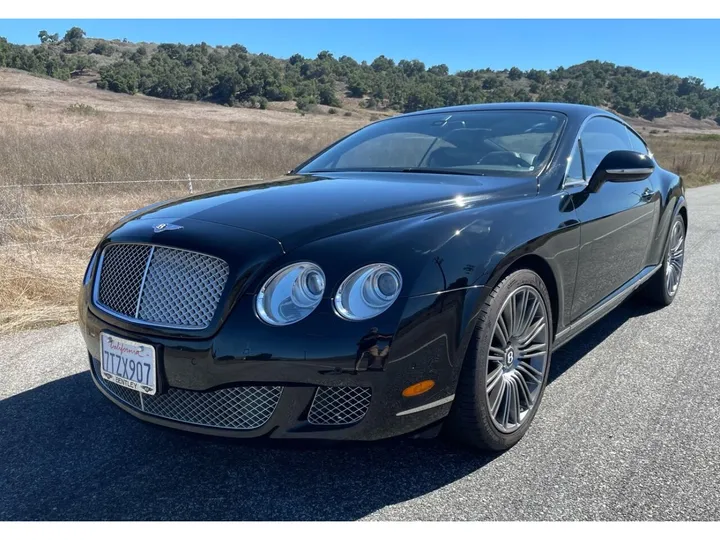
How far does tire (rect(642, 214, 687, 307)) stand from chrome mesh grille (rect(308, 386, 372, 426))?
3376 millimetres

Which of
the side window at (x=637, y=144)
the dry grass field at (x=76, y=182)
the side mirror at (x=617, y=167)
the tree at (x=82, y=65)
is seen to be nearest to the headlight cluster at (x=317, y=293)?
the side mirror at (x=617, y=167)

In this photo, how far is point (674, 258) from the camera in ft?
16.3

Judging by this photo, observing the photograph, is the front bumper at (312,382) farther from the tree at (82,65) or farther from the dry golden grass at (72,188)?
the tree at (82,65)

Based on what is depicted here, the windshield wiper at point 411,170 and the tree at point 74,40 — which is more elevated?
the tree at point 74,40

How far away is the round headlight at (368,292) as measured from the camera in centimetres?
204

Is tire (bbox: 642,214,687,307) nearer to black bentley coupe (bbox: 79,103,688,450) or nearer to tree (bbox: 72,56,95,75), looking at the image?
black bentley coupe (bbox: 79,103,688,450)

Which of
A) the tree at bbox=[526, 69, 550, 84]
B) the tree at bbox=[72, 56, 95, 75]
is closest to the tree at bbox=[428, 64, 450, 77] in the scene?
the tree at bbox=[526, 69, 550, 84]

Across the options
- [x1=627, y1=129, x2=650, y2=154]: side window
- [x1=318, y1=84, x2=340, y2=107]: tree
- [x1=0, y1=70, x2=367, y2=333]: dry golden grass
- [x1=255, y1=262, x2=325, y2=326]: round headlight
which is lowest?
[x1=0, y1=70, x2=367, y2=333]: dry golden grass

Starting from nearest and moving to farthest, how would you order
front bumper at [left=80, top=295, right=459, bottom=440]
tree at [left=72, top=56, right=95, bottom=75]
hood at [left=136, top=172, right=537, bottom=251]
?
front bumper at [left=80, top=295, right=459, bottom=440] < hood at [left=136, top=172, right=537, bottom=251] < tree at [left=72, top=56, right=95, bottom=75]

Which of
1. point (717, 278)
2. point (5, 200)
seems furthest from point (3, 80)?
point (717, 278)

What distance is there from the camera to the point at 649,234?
165 inches

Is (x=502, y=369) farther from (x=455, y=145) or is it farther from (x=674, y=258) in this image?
(x=674, y=258)

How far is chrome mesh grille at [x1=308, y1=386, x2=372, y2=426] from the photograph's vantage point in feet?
6.78
